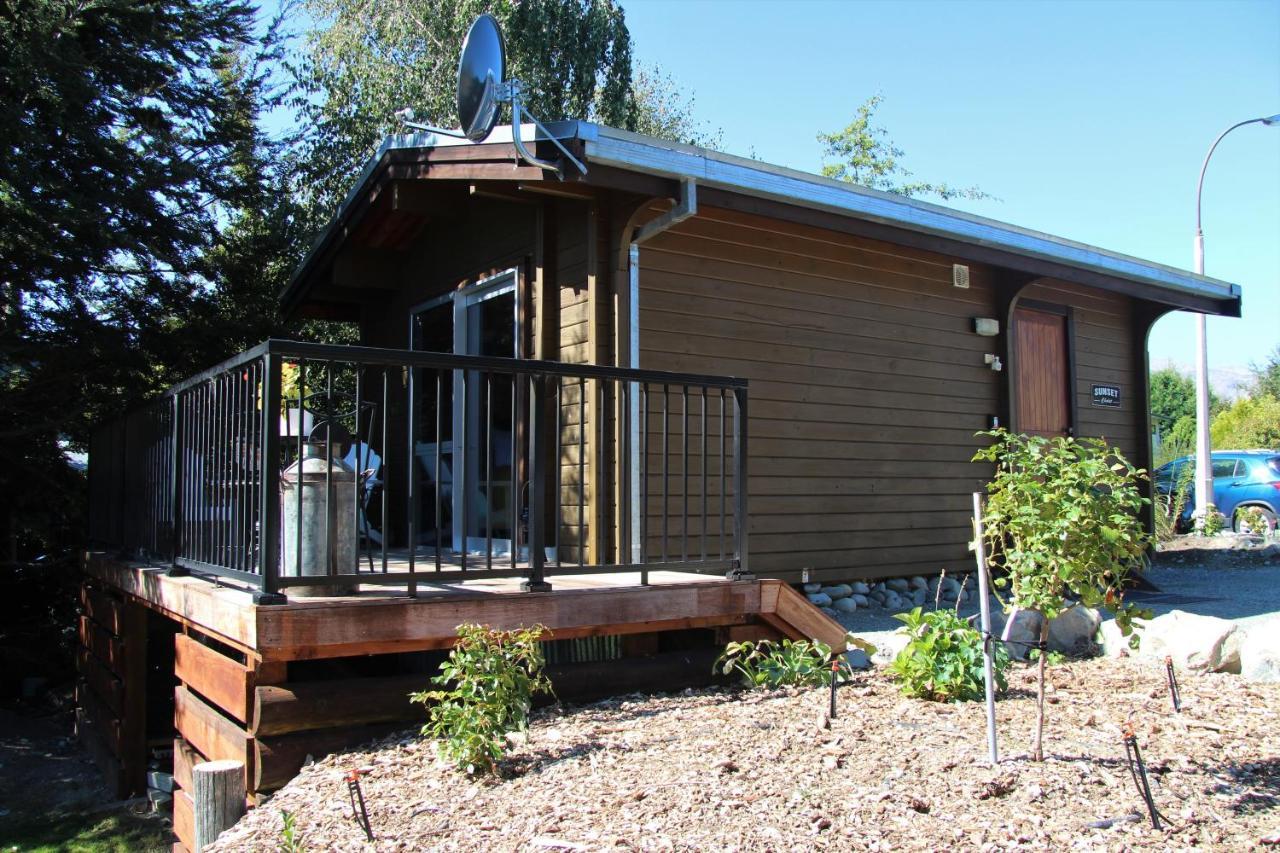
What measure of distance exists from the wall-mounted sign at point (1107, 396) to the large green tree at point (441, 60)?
10.9m

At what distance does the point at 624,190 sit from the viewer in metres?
5.47

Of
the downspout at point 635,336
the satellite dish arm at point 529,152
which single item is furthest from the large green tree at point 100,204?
the downspout at point 635,336

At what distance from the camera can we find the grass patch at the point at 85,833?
16.9ft

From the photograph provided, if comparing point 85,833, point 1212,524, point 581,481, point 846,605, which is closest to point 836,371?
point 846,605

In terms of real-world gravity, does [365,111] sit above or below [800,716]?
above

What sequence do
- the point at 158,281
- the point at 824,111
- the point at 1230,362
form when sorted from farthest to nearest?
the point at 1230,362, the point at 824,111, the point at 158,281

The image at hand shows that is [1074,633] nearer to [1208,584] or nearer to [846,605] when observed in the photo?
[846,605]

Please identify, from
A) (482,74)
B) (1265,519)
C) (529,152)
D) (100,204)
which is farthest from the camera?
(1265,519)

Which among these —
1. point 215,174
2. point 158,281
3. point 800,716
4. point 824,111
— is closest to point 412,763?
point 800,716

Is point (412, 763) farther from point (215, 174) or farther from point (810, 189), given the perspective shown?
point (215, 174)

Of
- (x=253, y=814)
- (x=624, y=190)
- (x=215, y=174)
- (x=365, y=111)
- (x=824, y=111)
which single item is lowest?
(x=253, y=814)

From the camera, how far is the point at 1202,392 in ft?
42.4

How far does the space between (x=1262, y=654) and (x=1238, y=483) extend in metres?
11.2

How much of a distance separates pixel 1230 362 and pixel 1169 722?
190m
